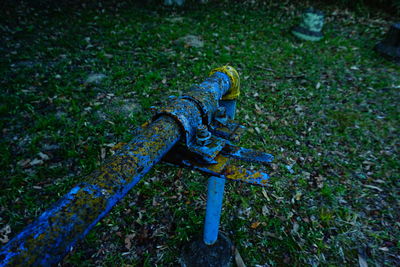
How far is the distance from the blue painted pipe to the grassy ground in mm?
2047

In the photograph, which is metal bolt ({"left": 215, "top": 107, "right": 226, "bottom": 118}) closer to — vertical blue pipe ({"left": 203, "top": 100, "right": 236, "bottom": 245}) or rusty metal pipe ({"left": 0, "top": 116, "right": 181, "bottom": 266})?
vertical blue pipe ({"left": 203, "top": 100, "right": 236, "bottom": 245})

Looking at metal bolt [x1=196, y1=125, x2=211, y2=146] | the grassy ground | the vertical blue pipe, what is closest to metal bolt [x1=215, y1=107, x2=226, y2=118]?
the vertical blue pipe

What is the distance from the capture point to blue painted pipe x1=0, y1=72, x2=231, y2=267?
2.44ft

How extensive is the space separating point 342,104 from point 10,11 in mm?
9853

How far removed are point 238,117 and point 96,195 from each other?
13.0 ft

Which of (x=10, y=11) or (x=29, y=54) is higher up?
(x=10, y=11)

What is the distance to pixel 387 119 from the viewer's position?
4867 mm

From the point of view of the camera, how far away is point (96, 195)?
2.98 ft

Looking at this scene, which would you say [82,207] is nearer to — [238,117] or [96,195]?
[96,195]

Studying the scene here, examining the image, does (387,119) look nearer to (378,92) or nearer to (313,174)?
(378,92)

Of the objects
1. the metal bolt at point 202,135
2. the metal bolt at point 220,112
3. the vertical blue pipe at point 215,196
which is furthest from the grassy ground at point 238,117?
the metal bolt at point 202,135

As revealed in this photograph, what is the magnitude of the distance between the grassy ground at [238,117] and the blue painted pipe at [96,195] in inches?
80.6

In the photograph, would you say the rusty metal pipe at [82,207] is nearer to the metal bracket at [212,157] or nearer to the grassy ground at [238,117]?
the metal bracket at [212,157]

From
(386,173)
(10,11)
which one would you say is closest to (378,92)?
(386,173)
